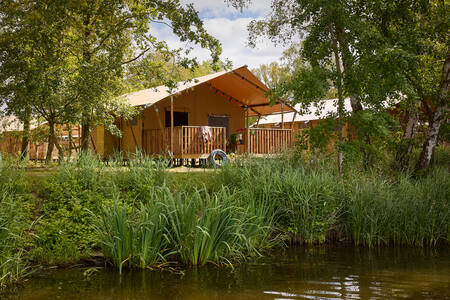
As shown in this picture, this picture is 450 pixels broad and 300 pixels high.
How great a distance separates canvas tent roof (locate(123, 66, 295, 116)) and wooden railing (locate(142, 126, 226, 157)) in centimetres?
127

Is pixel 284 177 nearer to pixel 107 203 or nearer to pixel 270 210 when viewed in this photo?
pixel 270 210

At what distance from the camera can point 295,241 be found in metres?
7.39

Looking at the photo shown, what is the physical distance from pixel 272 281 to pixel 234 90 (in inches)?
525

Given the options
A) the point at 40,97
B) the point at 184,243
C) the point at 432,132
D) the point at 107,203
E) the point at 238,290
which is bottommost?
the point at 238,290

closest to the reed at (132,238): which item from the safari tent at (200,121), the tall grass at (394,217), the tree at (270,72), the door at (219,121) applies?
the tall grass at (394,217)

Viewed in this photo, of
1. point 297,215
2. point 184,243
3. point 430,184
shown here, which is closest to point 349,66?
point 430,184

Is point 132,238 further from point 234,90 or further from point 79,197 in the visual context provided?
point 234,90

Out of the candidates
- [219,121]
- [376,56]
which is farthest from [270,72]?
[376,56]

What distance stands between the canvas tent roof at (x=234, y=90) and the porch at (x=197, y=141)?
46.2 inches

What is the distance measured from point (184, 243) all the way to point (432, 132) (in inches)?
314

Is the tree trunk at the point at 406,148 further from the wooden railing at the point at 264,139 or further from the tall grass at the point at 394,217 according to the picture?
the wooden railing at the point at 264,139

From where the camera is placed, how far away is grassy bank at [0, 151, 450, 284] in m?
5.55

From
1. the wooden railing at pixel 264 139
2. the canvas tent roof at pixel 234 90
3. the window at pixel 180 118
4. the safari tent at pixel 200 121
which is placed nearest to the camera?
the safari tent at pixel 200 121

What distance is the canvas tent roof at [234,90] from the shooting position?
15578 millimetres
